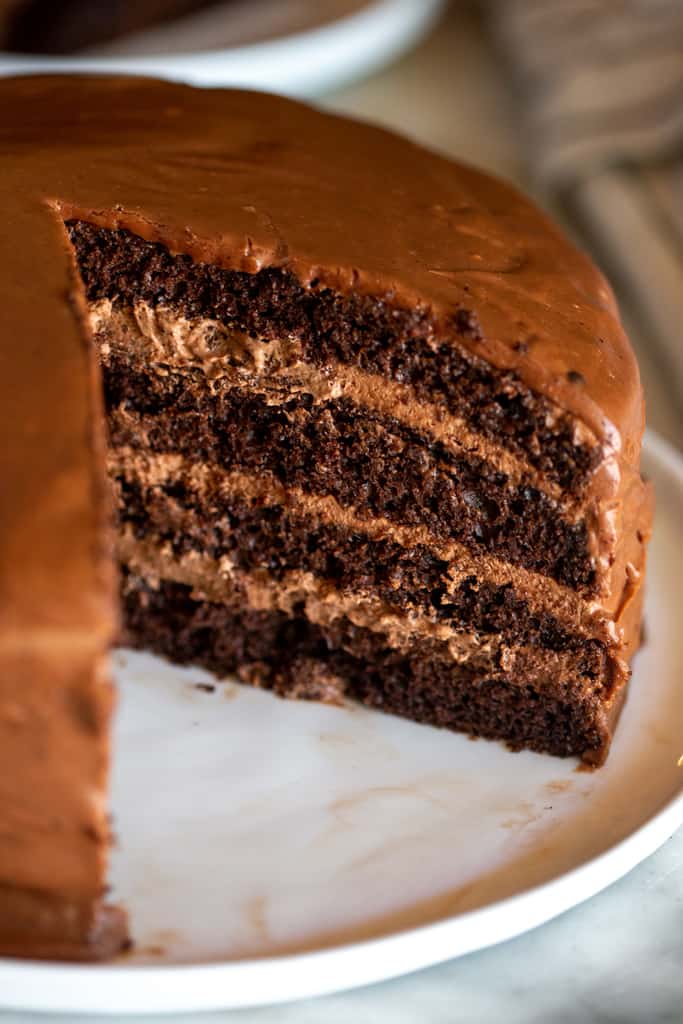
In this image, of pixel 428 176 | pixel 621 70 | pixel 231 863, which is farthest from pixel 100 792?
pixel 621 70

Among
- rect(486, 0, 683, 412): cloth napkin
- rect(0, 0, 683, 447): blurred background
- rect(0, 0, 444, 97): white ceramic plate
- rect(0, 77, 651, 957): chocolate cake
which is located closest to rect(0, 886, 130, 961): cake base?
rect(0, 77, 651, 957): chocolate cake

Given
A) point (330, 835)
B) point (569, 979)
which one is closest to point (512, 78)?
point (330, 835)

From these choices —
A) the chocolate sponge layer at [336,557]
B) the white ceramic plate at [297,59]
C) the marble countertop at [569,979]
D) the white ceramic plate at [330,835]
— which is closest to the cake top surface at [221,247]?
the chocolate sponge layer at [336,557]

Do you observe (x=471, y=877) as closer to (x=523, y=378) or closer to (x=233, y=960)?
(x=233, y=960)

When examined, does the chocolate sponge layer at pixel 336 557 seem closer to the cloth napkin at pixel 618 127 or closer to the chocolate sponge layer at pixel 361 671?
the chocolate sponge layer at pixel 361 671

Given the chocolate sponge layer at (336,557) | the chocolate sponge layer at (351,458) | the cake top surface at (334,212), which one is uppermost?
the cake top surface at (334,212)

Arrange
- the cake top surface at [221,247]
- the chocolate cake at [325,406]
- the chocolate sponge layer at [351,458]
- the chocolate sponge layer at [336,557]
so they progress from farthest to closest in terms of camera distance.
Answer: the chocolate sponge layer at [336,557] → the chocolate sponge layer at [351,458] → the chocolate cake at [325,406] → the cake top surface at [221,247]
